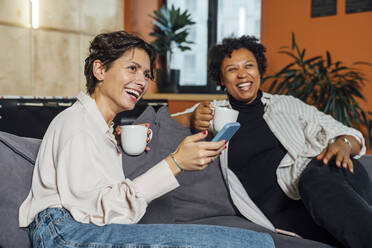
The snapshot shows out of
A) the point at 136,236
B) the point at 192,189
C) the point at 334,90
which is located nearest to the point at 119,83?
the point at 136,236

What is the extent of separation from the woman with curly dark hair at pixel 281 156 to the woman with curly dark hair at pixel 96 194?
55cm

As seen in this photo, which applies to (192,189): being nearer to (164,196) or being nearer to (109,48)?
(164,196)

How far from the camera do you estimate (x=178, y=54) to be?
183 inches

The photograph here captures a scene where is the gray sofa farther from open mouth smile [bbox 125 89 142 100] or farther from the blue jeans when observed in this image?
open mouth smile [bbox 125 89 142 100]

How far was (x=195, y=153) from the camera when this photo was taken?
3.51 feet

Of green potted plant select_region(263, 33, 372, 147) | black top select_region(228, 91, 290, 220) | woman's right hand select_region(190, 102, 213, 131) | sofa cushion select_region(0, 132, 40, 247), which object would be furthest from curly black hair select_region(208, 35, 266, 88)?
sofa cushion select_region(0, 132, 40, 247)

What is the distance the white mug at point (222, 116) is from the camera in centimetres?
145

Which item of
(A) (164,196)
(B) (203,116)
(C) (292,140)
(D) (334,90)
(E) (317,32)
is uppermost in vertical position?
(E) (317,32)

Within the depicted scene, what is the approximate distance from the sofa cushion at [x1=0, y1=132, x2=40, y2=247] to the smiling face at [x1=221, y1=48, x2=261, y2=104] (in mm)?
1052

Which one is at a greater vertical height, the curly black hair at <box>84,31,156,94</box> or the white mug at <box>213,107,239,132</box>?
the curly black hair at <box>84,31,156,94</box>

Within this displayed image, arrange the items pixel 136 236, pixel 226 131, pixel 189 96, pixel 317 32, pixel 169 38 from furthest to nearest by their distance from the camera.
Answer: pixel 169 38 → pixel 189 96 → pixel 317 32 → pixel 226 131 → pixel 136 236

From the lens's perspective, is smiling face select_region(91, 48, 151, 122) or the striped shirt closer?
smiling face select_region(91, 48, 151, 122)

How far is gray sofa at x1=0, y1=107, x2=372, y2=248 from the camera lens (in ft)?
3.70

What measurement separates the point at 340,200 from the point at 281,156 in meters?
0.51
